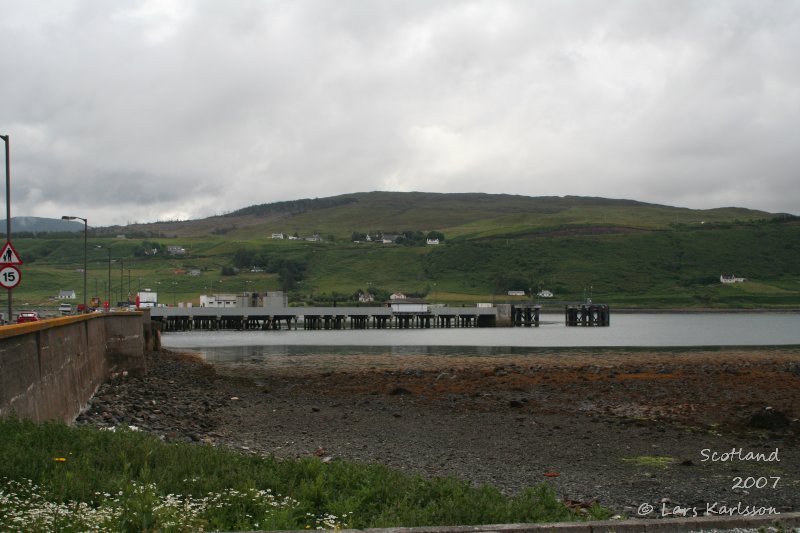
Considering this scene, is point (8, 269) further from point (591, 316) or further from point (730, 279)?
point (730, 279)

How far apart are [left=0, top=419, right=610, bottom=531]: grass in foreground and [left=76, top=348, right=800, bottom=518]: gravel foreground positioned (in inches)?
148

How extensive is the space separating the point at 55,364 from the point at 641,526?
1449 centimetres

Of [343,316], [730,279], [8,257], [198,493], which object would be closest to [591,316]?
[343,316]

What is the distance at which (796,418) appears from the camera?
68.5 feet

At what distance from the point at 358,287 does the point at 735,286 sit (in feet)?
274

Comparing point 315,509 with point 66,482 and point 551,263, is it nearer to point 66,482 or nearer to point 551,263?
point 66,482

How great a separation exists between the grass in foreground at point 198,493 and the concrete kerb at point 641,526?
0.60 metres

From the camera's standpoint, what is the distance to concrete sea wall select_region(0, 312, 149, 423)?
13448mm

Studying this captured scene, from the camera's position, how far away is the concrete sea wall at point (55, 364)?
44.1 feet

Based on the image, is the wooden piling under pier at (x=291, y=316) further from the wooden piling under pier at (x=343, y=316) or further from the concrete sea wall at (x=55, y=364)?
the concrete sea wall at (x=55, y=364)

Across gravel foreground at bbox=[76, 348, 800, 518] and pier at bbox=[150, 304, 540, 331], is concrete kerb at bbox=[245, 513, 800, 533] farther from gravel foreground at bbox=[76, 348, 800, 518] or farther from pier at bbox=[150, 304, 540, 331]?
pier at bbox=[150, 304, 540, 331]

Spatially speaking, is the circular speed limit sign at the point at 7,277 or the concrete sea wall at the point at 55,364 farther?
the circular speed limit sign at the point at 7,277

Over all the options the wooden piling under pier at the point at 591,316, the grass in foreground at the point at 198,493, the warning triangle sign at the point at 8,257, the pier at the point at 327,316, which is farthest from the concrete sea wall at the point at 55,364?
the wooden piling under pier at the point at 591,316

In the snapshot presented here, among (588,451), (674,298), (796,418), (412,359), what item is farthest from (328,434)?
(674,298)
